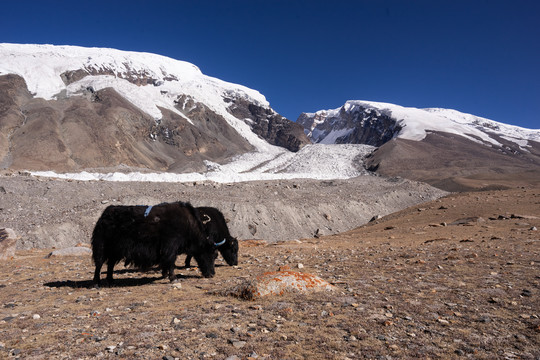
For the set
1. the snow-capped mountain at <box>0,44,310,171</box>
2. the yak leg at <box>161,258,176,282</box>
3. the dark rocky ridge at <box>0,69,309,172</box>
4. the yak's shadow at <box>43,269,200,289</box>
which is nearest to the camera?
the yak's shadow at <box>43,269,200,289</box>

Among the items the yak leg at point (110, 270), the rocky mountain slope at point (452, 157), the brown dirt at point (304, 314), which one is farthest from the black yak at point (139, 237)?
the rocky mountain slope at point (452, 157)

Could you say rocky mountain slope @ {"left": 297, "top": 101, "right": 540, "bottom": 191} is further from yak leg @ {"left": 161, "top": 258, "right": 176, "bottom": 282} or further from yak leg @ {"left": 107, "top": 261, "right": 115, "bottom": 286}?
yak leg @ {"left": 107, "top": 261, "right": 115, "bottom": 286}

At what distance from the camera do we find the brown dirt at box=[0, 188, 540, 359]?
390 cm

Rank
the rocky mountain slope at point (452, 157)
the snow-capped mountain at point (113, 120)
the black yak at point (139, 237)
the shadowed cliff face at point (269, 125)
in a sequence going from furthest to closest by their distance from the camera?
the shadowed cliff face at point (269, 125), the snow-capped mountain at point (113, 120), the rocky mountain slope at point (452, 157), the black yak at point (139, 237)

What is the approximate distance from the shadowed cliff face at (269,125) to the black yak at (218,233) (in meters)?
150

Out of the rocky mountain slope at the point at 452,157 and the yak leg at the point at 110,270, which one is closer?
the yak leg at the point at 110,270

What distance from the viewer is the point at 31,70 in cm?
11300

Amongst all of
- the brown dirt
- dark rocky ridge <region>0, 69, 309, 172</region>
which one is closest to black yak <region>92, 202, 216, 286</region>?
the brown dirt

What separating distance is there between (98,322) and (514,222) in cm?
1802

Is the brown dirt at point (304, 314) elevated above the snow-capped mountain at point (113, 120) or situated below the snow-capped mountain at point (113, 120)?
below

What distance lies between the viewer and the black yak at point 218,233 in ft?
30.8

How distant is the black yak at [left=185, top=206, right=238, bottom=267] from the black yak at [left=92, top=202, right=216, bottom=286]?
1.11m

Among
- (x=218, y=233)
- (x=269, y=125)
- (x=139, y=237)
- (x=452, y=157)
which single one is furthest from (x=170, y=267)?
(x=269, y=125)

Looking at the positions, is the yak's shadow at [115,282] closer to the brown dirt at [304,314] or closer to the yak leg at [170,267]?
the brown dirt at [304,314]
